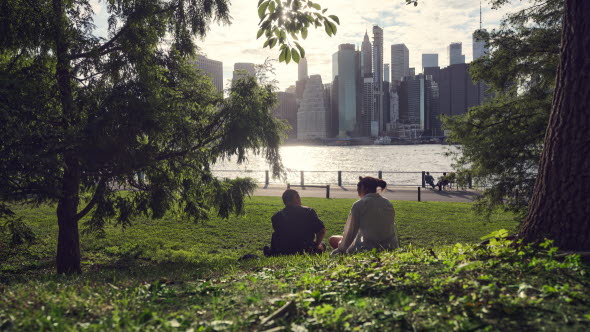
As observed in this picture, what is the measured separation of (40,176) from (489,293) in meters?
5.18

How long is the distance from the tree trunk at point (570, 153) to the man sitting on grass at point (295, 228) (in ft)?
9.79

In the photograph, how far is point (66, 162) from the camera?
615 cm

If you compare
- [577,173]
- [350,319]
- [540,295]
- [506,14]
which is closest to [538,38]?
[506,14]

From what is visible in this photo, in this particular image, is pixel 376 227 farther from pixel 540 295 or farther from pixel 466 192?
pixel 466 192

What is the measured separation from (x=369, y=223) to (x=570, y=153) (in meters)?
2.37

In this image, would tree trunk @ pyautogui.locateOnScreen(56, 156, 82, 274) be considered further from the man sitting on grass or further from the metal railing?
the metal railing

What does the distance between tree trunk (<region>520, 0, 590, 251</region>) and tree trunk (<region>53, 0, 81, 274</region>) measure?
553 centimetres

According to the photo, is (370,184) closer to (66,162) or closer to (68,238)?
(66,162)

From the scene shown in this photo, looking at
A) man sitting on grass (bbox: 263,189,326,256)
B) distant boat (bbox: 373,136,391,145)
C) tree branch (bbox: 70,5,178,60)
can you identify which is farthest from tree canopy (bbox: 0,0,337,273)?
distant boat (bbox: 373,136,391,145)

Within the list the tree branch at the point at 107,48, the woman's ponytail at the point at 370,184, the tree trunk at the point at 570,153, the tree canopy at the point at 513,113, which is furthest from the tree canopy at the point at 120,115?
the tree canopy at the point at 513,113

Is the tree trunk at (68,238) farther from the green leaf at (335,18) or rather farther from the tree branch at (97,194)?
the green leaf at (335,18)

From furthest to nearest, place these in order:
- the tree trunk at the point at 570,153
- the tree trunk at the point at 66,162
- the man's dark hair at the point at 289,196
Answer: the man's dark hair at the point at 289,196
the tree trunk at the point at 66,162
the tree trunk at the point at 570,153

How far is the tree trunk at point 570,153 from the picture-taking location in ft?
12.5

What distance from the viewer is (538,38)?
8.32 m
